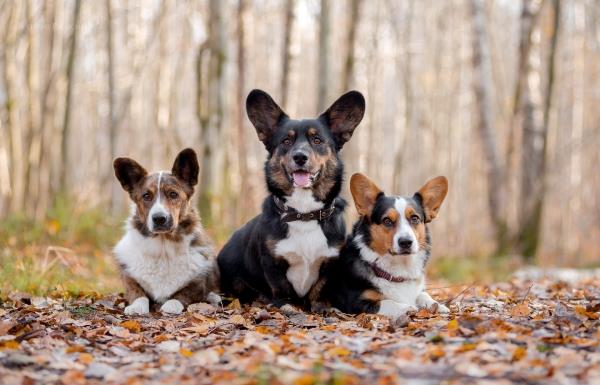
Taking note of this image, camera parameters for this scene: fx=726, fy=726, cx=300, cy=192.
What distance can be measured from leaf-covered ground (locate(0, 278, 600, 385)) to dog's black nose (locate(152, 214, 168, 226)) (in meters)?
0.78

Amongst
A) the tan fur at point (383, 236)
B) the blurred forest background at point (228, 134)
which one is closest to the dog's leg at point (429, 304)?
the tan fur at point (383, 236)

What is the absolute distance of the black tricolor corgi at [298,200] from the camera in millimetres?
6051

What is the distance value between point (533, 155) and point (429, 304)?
8.63m

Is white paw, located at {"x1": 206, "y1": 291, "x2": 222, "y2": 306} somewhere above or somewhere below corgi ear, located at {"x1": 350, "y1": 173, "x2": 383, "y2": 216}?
below

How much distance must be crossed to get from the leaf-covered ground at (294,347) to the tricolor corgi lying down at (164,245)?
27 centimetres

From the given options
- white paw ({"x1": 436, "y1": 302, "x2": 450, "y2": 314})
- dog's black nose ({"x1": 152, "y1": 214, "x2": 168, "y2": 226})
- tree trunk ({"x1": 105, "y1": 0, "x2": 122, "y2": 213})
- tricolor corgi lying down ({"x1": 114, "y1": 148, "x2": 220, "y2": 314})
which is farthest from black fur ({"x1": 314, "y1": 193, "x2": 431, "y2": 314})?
tree trunk ({"x1": 105, "y1": 0, "x2": 122, "y2": 213})

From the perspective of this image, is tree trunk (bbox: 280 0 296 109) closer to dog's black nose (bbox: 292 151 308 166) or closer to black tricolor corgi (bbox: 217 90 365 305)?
→ black tricolor corgi (bbox: 217 90 365 305)

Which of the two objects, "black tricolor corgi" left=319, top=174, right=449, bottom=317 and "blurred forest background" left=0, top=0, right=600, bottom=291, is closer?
"black tricolor corgi" left=319, top=174, right=449, bottom=317

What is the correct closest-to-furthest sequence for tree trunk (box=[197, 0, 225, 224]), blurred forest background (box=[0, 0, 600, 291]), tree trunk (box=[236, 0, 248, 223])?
blurred forest background (box=[0, 0, 600, 291]) < tree trunk (box=[197, 0, 225, 224]) < tree trunk (box=[236, 0, 248, 223])

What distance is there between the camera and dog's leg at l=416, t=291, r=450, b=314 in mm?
6047

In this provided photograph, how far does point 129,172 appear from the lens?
21.3ft

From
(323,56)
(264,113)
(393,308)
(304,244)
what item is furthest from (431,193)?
(323,56)

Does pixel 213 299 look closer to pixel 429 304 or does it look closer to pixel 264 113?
pixel 264 113

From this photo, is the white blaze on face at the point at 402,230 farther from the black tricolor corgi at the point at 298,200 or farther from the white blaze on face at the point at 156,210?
the white blaze on face at the point at 156,210
